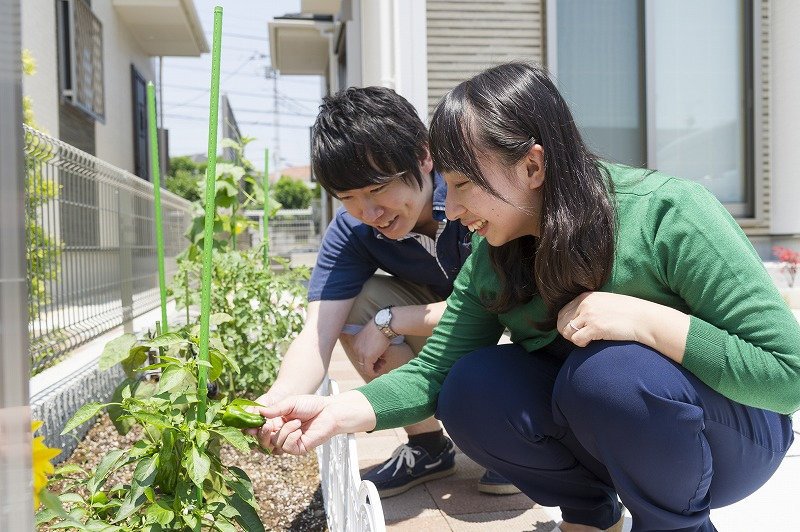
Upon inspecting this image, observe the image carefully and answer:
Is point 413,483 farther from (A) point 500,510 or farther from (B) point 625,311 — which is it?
(B) point 625,311

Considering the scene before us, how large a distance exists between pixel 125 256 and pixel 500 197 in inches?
116

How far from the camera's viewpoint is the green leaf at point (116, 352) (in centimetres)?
185

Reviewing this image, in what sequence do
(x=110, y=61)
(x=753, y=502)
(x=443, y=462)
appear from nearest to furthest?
(x=753, y=502), (x=443, y=462), (x=110, y=61)

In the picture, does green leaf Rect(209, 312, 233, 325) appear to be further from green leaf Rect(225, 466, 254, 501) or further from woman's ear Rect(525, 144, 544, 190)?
woman's ear Rect(525, 144, 544, 190)

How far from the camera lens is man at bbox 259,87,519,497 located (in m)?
1.77

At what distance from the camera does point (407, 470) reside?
2092 mm

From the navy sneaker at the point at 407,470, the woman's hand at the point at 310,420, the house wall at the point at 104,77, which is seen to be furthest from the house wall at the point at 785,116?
the house wall at the point at 104,77

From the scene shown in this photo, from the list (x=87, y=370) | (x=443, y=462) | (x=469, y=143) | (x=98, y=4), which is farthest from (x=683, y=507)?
(x=98, y=4)

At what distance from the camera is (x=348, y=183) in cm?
177

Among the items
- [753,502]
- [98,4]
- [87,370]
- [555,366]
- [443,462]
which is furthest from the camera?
[98,4]

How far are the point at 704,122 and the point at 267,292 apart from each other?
4.22 metres

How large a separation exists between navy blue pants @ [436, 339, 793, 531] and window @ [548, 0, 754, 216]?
4216mm

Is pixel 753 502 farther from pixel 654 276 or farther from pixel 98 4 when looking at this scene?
pixel 98 4

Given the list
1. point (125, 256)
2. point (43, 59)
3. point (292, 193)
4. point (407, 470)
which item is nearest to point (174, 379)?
point (407, 470)
